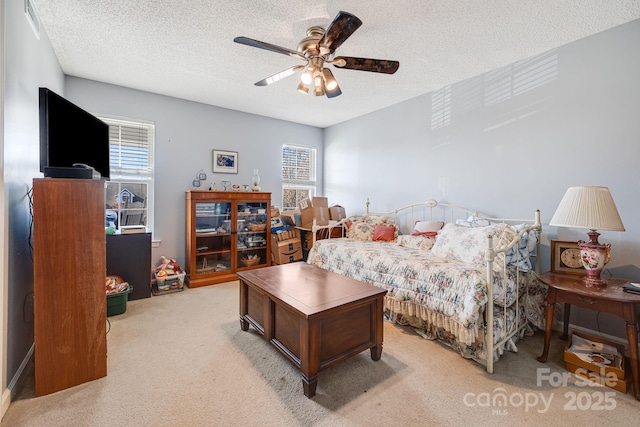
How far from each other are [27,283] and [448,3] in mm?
3486

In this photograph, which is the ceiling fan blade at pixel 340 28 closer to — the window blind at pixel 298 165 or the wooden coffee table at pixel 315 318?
the wooden coffee table at pixel 315 318

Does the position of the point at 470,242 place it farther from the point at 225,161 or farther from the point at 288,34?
the point at 225,161

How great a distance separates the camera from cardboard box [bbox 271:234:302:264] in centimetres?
419

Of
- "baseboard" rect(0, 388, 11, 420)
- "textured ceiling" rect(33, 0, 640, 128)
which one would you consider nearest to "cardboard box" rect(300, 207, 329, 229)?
"textured ceiling" rect(33, 0, 640, 128)

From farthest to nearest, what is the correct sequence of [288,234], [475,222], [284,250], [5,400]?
1. [288,234]
2. [284,250]
3. [475,222]
4. [5,400]

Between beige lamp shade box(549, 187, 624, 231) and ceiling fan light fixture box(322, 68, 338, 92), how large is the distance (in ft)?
6.25

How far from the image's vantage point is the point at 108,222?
125 inches

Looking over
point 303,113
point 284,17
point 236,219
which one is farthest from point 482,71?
point 236,219

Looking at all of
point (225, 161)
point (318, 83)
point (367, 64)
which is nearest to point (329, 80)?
point (318, 83)

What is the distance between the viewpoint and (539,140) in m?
→ 2.56

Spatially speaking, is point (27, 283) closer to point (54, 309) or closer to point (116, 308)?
point (54, 309)

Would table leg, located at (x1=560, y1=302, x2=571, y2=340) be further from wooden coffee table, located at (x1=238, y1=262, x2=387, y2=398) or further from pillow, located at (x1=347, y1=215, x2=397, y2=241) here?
pillow, located at (x1=347, y1=215, x2=397, y2=241)

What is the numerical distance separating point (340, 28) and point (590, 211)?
1.99 meters

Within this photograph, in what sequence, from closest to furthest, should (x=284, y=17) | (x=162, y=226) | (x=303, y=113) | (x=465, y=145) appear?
1. (x=284, y=17)
2. (x=465, y=145)
3. (x=162, y=226)
4. (x=303, y=113)
